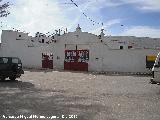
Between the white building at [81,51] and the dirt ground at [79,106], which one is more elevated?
the white building at [81,51]

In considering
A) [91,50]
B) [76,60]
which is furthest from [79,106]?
[76,60]

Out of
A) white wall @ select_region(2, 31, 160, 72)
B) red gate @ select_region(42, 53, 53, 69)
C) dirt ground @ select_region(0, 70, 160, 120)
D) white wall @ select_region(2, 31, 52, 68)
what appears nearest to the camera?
dirt ground @ select_region(0, 70, 160, 120)

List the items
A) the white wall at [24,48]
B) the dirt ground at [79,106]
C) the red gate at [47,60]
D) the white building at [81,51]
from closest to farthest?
1. the dirt ground at [79,106]
2. the white building at [81,51]
3. the red gate at [47,60]
4. the white wall at [24,48]

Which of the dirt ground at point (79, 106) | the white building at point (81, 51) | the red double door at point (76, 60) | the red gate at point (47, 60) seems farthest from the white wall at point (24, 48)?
the dirt ground at point (79, 106)

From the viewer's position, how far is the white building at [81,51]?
3597 centimetres

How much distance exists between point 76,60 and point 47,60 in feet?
13.1

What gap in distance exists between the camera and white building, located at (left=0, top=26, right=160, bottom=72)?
118ft

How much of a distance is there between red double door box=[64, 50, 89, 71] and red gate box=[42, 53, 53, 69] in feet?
6.79

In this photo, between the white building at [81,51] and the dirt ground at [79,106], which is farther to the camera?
the white building at [81,51]

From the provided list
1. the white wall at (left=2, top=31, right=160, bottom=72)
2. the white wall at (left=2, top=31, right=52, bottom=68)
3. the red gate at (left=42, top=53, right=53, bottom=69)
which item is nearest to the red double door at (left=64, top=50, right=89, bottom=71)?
the white wall at (left=2, top=31, right=160, bottom=72)

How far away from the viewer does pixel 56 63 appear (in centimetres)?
4006

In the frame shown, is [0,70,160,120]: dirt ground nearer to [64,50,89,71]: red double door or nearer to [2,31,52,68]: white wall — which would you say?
[64,50,89,71]: red double door

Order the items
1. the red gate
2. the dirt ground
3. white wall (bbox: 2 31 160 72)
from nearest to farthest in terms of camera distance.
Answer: the dirt ground
white wall (bbox: 2 31 160 72)
the red gate

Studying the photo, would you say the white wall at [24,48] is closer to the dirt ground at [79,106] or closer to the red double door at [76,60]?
the red double door at [76,60]
